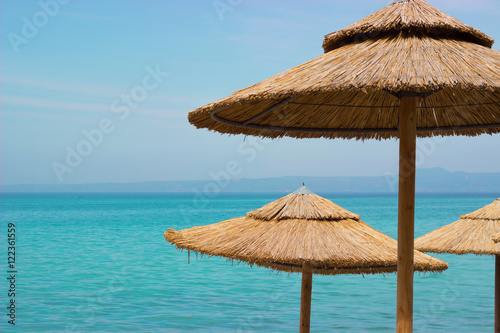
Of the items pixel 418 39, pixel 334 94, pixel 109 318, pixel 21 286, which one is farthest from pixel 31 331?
pixel 418 39

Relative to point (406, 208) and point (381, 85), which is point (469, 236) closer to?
point (406, 208)

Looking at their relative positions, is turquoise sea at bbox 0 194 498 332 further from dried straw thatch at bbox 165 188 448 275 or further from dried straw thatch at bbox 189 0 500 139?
dried straw thatch at bbox 189 0 500 139

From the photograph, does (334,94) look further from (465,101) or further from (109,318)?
(109,318)

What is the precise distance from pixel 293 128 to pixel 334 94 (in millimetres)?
383

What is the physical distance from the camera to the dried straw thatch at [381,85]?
2.34 meters

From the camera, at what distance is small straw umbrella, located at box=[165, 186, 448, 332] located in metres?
4.36

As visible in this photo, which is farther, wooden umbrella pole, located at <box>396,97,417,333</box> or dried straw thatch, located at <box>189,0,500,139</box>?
wooden umbrella pole, located at <box>396,97,417,333</box>

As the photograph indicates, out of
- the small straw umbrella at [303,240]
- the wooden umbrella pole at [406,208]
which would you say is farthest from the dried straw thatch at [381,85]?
the small straw umbrella at [303,240]

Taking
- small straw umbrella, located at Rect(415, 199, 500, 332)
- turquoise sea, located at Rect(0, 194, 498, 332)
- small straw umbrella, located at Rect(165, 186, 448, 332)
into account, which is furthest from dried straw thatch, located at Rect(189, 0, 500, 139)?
turquoise sea, located at Rect(0, 194, 498, 332)

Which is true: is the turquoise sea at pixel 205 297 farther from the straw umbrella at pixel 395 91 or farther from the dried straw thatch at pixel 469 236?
the straw umbrella at pixel 395 91

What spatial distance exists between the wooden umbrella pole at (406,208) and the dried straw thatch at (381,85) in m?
0.15

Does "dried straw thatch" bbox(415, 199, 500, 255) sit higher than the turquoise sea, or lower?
higher

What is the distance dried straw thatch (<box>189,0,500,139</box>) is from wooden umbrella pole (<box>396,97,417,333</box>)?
5.9 inches


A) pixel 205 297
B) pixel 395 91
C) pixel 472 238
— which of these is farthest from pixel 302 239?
pixel 205 297
